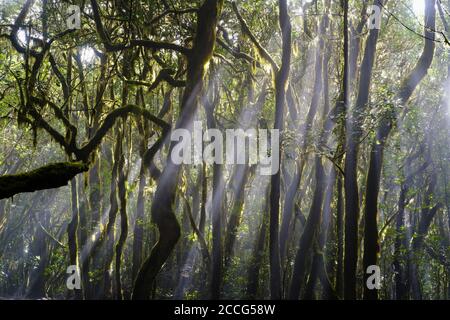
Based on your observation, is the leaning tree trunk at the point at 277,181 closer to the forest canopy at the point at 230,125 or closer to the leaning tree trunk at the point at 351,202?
the forest canopy at the point at 230,125

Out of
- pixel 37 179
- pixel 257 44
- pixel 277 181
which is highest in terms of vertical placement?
pixel 257 44

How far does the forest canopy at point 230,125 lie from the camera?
8.23 m

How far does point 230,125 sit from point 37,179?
14.1 meters

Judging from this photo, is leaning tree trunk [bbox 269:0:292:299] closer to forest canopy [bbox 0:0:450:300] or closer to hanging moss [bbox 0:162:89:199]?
forest canopy [bbox 0:0:450:300]

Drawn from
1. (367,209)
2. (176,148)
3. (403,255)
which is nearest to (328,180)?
(403,255)

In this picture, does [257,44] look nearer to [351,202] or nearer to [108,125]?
[351,202]

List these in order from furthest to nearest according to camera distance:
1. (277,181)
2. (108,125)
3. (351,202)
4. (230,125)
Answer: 1. (230,125)
2. (277,181)
3. (351,202)
4. (108,125)

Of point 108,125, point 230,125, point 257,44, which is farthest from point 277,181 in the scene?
point 230,125

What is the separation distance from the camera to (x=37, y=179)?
369cm

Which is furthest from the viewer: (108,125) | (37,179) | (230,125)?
(230,125)

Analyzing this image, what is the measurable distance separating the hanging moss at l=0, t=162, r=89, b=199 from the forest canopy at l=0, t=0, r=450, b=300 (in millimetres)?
14

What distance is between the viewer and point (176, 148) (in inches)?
313

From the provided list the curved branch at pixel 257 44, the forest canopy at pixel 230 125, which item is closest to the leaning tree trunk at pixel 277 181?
the forest canopy at pixel 230 125
